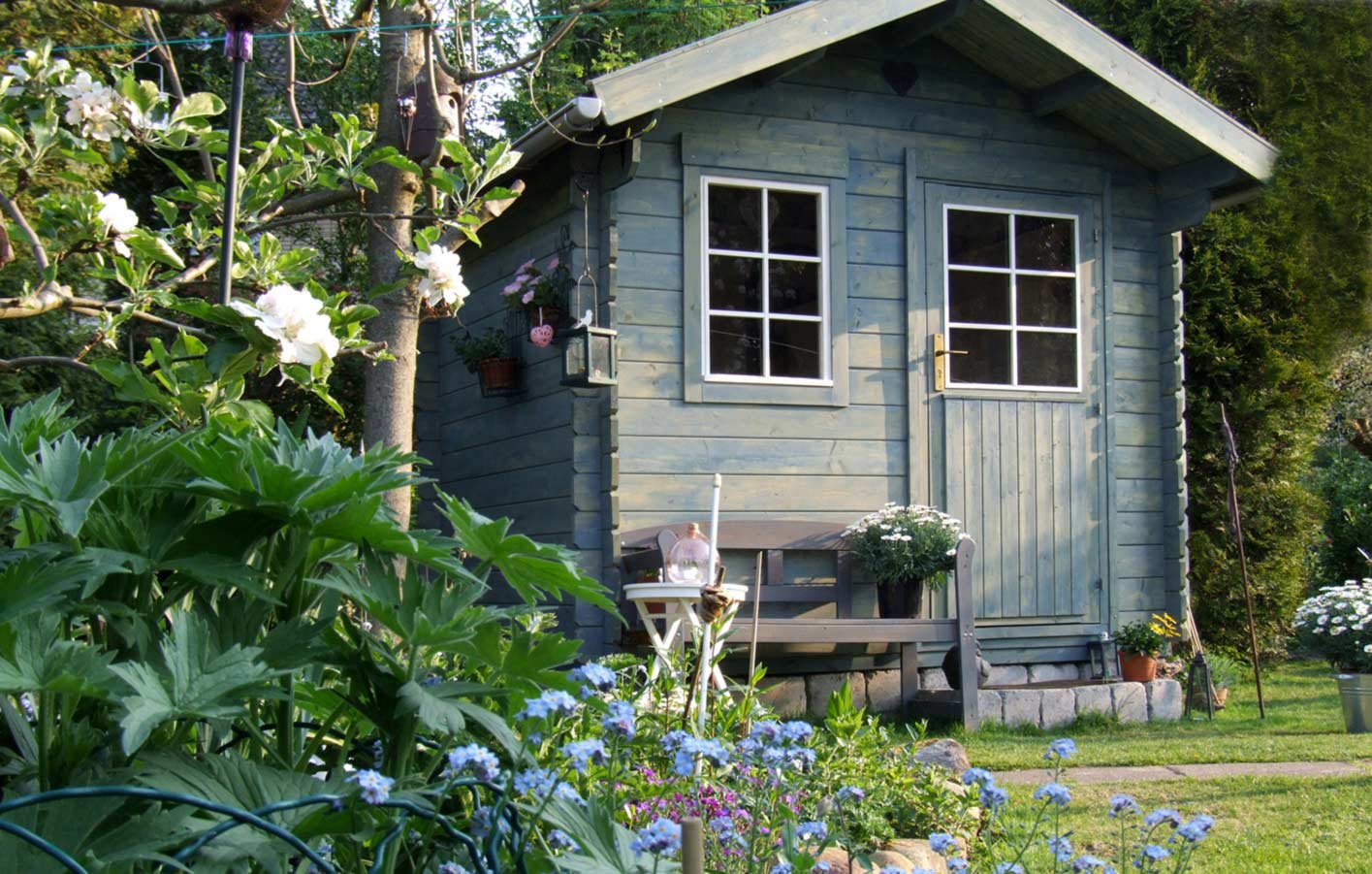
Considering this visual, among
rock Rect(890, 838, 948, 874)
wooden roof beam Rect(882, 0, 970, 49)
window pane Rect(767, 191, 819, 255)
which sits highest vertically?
wooden roof beam Rect(882, 0, 970, 49)

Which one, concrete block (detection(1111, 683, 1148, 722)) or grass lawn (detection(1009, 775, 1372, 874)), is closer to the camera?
grass lawn (detection(1009, 775, 1372, 874))

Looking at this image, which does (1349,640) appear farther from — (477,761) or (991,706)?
(477,761)

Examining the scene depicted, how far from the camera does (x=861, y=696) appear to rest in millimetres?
7031

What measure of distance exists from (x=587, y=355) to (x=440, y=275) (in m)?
3.52

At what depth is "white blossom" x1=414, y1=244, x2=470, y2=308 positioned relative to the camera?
269cm

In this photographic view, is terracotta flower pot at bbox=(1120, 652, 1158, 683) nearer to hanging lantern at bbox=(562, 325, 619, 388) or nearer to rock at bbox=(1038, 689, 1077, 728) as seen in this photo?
rock at bbox=(1038, 689, 1077, 728)

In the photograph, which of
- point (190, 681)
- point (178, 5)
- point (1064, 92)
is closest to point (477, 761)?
point (190, 681)

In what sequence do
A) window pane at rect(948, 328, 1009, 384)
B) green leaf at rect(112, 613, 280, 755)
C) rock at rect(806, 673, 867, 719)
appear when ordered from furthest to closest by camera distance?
window pane at rect(948, 328, 1009, 384), rock at rect(806, 673, 867, 719), green leaf at rect(112, 613, 280, 755)

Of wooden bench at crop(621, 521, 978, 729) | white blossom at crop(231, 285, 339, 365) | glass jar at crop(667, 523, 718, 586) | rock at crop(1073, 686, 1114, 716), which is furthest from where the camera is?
rock at crop(1073, 686, 1114, 716)

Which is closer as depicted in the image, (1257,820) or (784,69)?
(1257,820)

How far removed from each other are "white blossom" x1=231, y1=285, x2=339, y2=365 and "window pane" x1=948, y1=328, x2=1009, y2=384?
18.8 feet

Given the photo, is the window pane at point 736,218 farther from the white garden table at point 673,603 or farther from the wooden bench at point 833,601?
Result: the white garden table at point 673,603

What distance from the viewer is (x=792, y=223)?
7.09 m

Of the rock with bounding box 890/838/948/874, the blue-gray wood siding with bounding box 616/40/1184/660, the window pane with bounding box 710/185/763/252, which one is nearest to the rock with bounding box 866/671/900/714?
the blue-gray wood siding with bounding box 616/40/1184/660
